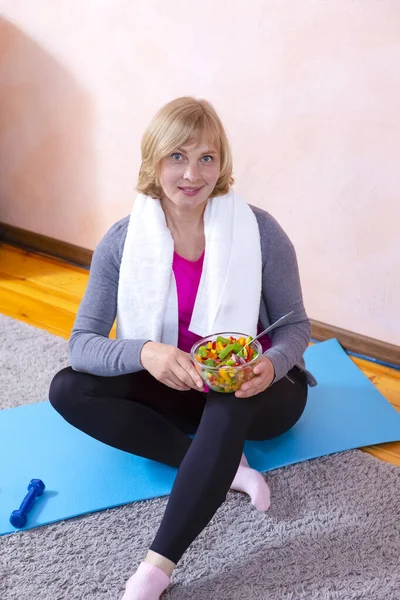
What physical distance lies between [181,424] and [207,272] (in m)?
0.35

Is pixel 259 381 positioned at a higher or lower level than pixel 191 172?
lower

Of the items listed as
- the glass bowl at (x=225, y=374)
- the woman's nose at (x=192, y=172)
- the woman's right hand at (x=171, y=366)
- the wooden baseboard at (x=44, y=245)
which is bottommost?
the wooden baseboard at (x=44, y=245)

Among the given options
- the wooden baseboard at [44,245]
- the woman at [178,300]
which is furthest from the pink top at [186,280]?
the wooden baseboard at [44,245]

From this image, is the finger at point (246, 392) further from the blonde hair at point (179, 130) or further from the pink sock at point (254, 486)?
the blonde hair at point (179, 130)

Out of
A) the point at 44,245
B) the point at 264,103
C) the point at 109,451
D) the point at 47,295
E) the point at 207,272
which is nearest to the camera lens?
the point at 207,272

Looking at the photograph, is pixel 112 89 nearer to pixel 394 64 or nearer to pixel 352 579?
pixel 394 64

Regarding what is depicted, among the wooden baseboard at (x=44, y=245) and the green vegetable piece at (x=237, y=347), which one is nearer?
the green vegetable piece at (x=237, y=347)

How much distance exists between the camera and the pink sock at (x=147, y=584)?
4.56 feet

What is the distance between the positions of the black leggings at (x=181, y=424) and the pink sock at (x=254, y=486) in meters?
0.09

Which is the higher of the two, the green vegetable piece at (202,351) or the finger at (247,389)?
the green vegetable piece at (202,351)

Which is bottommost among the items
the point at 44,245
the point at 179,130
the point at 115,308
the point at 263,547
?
the point at 44,245

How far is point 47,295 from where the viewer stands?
8.94 feet

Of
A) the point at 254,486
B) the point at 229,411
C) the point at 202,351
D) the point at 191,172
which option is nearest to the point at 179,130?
the point at 191,172

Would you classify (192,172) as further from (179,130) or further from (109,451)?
(109,451)
